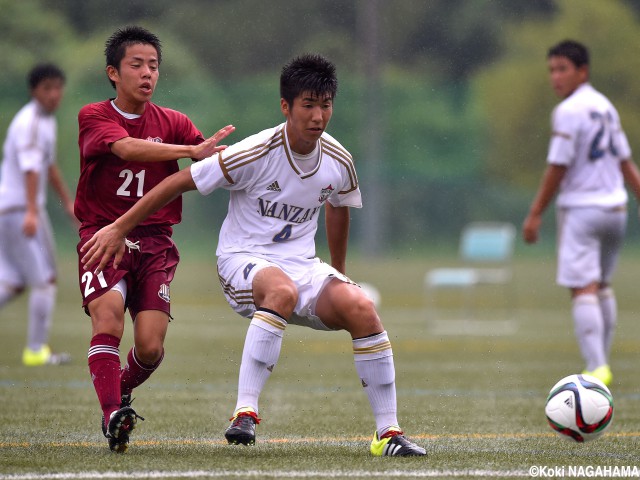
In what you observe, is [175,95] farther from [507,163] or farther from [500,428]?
[500,428]

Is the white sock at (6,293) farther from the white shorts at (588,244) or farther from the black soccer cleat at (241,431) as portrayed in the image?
the black soccer cleat at (241,431)

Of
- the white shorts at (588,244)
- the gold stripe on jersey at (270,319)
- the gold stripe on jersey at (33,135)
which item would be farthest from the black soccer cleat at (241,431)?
the gold stripe on jersey at (33,135)

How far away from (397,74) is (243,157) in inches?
1145

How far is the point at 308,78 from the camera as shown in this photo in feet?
18.2

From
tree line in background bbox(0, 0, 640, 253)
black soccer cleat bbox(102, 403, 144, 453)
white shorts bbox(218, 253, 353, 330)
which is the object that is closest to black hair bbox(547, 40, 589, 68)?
white shorts bbox(218, 253, 353, 330)

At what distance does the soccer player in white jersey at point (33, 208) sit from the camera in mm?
10523

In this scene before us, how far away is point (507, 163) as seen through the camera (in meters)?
32.7

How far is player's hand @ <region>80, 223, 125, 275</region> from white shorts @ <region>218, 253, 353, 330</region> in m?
0.52

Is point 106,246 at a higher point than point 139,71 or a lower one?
lower

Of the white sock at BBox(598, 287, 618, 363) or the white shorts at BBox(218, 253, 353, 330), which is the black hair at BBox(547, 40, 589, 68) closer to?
the white sock at BBox(598, 287, 618, 363)

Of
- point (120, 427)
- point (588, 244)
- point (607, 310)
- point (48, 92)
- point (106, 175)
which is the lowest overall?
point (120, 427)

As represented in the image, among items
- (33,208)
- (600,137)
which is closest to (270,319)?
(600,137)

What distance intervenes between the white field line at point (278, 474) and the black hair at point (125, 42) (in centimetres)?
212

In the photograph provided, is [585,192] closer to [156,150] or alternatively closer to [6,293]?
[156,150]
